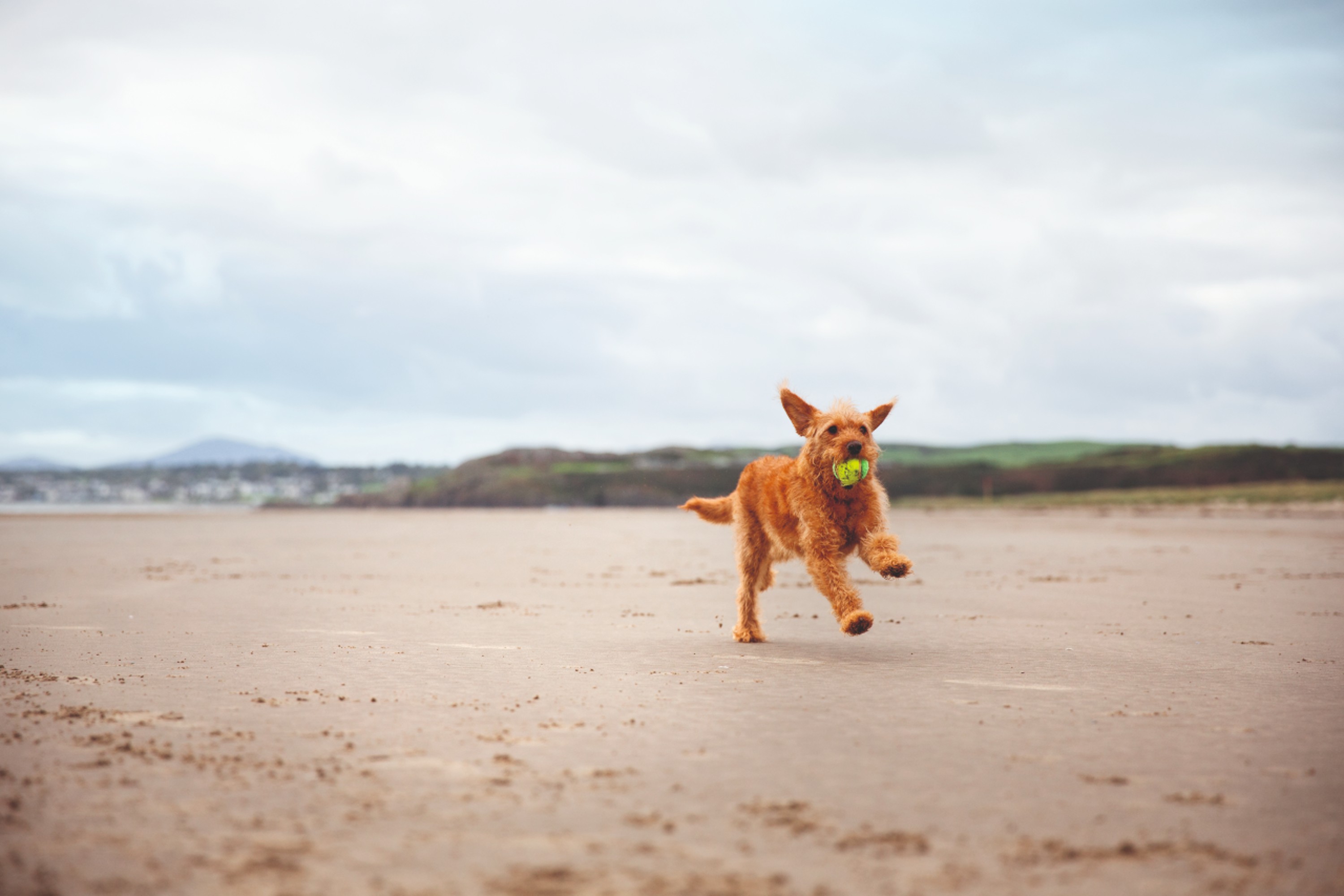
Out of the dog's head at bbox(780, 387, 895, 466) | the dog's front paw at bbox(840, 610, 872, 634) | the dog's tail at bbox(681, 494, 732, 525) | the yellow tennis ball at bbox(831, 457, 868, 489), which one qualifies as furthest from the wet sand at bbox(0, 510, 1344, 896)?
the dog's head at bbox(780, 387, 895, 466)

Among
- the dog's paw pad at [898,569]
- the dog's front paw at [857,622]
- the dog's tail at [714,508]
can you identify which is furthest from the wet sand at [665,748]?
the dog's tail at [714,508]

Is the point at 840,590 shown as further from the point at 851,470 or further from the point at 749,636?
the point at 749,636

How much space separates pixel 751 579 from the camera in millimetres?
9469

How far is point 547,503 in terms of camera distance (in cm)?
7150

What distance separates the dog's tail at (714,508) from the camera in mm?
10398

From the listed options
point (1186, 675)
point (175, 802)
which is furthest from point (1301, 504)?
point (175, 802)

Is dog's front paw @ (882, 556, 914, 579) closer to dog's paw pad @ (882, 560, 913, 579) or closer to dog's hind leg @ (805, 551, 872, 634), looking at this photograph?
dog's paw pad @ (882, 560, 913, 579)

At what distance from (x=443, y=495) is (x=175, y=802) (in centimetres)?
6975

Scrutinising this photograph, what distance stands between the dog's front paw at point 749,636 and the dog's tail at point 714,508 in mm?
1453

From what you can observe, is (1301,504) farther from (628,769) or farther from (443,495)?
(443,495)

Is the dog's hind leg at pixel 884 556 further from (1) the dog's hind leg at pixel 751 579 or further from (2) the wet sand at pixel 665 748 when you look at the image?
(1) the dog's hind leg at pixel 751 579

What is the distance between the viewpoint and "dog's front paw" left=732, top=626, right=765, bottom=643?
9.15 m

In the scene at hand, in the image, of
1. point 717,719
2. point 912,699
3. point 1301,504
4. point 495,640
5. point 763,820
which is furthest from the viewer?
point 1301,504

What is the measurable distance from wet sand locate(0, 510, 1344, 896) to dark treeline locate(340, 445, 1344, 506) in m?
45.2
